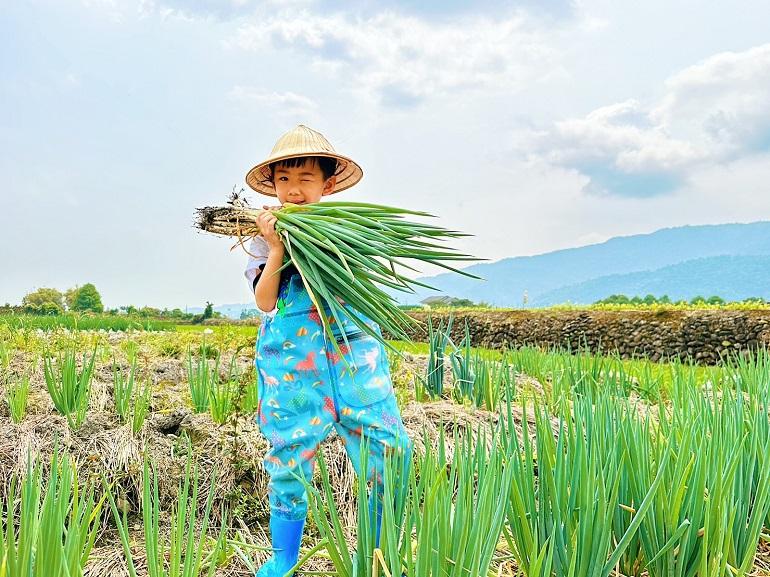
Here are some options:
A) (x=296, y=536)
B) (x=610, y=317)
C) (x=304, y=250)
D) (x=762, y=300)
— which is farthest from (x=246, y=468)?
(x=762, y=300)

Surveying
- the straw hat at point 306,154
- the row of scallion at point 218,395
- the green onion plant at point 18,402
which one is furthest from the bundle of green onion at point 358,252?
the green onion plant at point 18,402

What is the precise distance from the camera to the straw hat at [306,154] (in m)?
2.22

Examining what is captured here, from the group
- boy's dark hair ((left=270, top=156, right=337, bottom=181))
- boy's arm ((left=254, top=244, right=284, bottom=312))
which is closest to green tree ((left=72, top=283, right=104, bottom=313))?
boy's dark hair ((left=270, top=156, right=337, bottom=181))

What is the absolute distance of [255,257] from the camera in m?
2.20

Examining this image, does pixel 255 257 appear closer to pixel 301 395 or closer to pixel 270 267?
pixel 270 267

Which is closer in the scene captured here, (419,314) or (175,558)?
(175,558)

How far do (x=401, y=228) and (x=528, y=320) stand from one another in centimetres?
1114

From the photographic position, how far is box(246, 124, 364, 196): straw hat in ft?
7.29

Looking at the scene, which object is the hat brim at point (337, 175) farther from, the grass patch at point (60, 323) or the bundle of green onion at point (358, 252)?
the grass patch at point (60, 323)

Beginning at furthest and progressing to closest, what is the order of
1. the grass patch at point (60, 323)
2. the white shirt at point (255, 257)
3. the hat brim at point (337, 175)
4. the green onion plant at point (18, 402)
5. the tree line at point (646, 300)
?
1. the tree line at point (646, 300)
2. the grass patch at point (60, 323)
3. the green onion plant at point (18, 402)
4. the hat brim at point (337, 175)
5. the white shirt at point (255, 257)

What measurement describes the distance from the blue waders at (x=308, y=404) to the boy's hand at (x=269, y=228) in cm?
18

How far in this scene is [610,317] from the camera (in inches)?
449

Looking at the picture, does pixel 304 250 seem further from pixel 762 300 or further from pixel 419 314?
pixel 419 314

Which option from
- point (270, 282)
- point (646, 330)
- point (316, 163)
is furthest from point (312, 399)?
point (646, 330)
